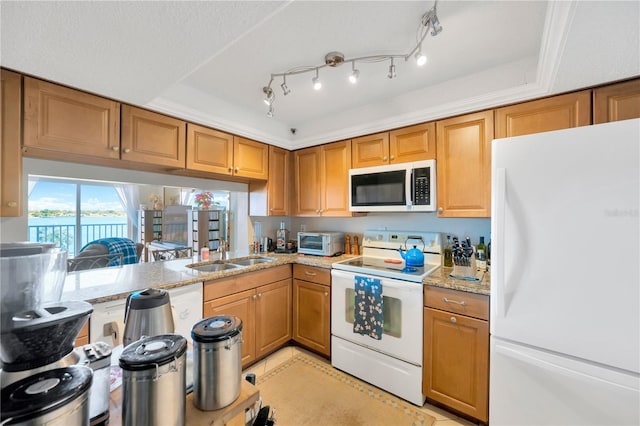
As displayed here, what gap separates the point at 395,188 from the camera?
7.61 ft

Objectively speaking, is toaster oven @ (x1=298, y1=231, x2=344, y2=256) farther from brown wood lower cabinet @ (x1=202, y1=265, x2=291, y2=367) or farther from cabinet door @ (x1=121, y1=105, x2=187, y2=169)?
cabinet door @ (x1=121, y1=105, x2=187, y2=169)

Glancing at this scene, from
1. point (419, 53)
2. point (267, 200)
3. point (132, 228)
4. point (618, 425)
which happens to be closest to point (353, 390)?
point (618, 425)

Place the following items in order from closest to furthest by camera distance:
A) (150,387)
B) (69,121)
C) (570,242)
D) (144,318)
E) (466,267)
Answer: (150,387)
(144,318)
(570,242)
(69,121)
(466,267)

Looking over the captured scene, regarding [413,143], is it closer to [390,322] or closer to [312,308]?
[390,322]

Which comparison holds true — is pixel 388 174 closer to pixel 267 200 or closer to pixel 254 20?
pixel 267 200

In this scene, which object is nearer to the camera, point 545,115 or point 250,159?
point 545,115

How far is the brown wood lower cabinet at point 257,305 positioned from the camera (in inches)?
81.7

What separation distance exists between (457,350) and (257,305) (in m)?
1.60

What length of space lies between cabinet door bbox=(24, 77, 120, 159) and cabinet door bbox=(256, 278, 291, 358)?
5.29 ft

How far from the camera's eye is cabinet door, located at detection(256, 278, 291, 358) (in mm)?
2371

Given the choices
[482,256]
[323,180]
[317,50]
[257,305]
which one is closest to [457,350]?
[482,256]

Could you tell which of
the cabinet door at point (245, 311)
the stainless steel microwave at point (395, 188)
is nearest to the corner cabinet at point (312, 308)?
the cabinet door at point (245, 311)

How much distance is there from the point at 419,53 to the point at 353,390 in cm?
244

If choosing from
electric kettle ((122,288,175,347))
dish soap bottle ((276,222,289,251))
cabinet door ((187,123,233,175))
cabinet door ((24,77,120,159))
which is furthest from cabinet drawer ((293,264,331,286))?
cabinet door ((24,77,120,159))
